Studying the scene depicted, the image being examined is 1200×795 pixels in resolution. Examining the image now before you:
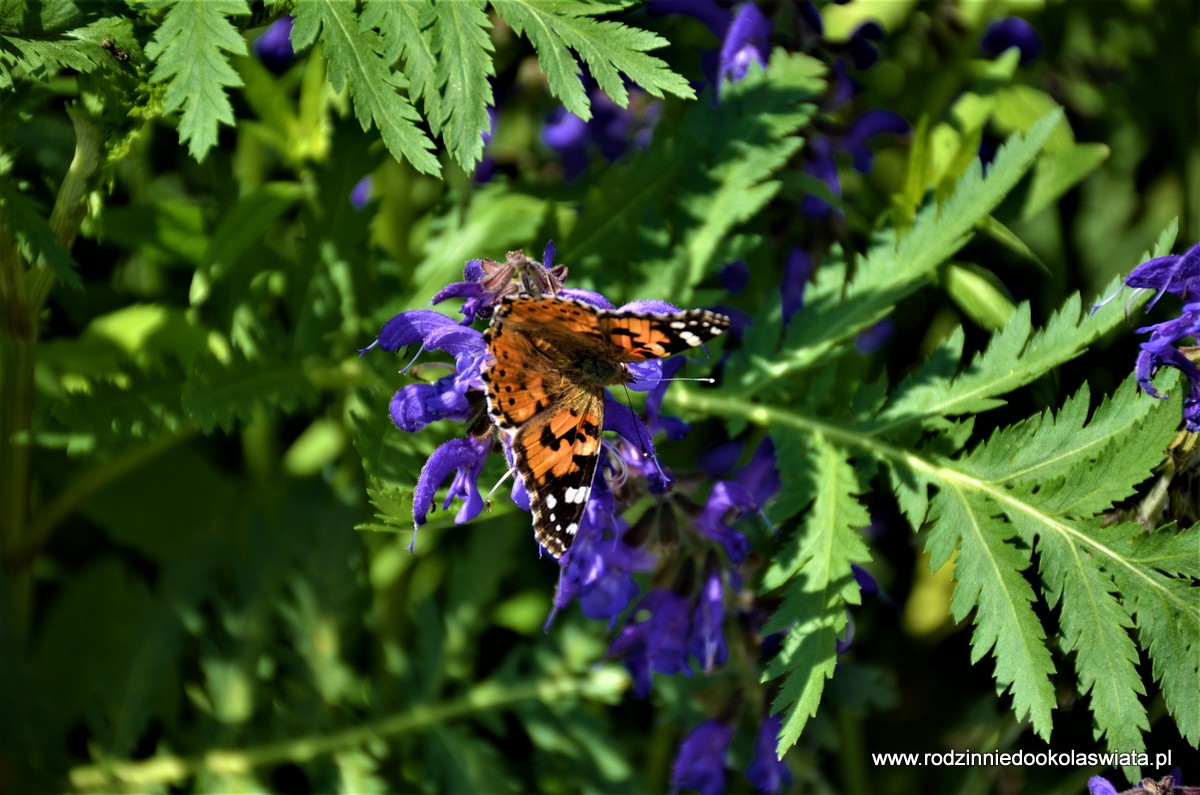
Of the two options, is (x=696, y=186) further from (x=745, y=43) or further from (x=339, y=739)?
(x=339, y=739)

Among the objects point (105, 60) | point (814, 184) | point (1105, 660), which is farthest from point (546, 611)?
point (105, 60)

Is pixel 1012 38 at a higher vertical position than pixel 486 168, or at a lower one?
higher

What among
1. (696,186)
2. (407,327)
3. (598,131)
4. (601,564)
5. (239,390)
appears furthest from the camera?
(598,131)

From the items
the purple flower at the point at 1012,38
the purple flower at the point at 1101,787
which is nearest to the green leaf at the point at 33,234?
the purple flower at the point at 1101,787

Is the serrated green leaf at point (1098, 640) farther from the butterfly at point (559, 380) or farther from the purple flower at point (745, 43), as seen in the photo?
the purple flower at point (745, 43)

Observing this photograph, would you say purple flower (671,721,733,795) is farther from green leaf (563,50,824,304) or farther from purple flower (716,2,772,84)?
purple flower (716,2,772,84)

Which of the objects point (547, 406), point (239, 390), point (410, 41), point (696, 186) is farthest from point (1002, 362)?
point (239, 390)
